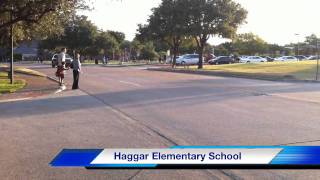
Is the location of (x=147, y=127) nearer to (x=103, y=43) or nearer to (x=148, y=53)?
(x=103, y=43)

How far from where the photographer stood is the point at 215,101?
56.9 ft

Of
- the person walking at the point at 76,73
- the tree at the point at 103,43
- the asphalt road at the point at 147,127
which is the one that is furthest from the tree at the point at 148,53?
the asphalt road at the point at 147,127

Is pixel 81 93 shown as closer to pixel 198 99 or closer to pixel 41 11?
pixel 41 11

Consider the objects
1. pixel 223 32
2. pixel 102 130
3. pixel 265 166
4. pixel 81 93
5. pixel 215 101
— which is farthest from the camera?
pixel 223 32

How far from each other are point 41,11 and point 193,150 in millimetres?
18896

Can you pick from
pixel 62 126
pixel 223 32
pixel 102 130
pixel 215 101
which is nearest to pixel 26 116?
pixel 62 126

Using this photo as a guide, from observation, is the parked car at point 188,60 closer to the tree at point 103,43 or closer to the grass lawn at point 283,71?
the grass lawn at point 283,71

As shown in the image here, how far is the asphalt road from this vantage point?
7.30 m

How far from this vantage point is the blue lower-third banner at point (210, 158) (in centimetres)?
511

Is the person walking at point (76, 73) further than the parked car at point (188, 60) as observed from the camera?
No

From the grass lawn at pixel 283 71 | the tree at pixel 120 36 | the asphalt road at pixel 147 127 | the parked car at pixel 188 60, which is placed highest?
the tree at pixel 120 36

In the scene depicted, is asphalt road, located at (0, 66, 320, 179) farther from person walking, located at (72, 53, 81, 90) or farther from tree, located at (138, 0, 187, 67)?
tree, located at (138, 0, 187, 67)

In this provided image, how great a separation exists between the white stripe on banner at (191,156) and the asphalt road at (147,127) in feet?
5.91

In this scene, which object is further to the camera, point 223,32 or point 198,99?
point 223,32
